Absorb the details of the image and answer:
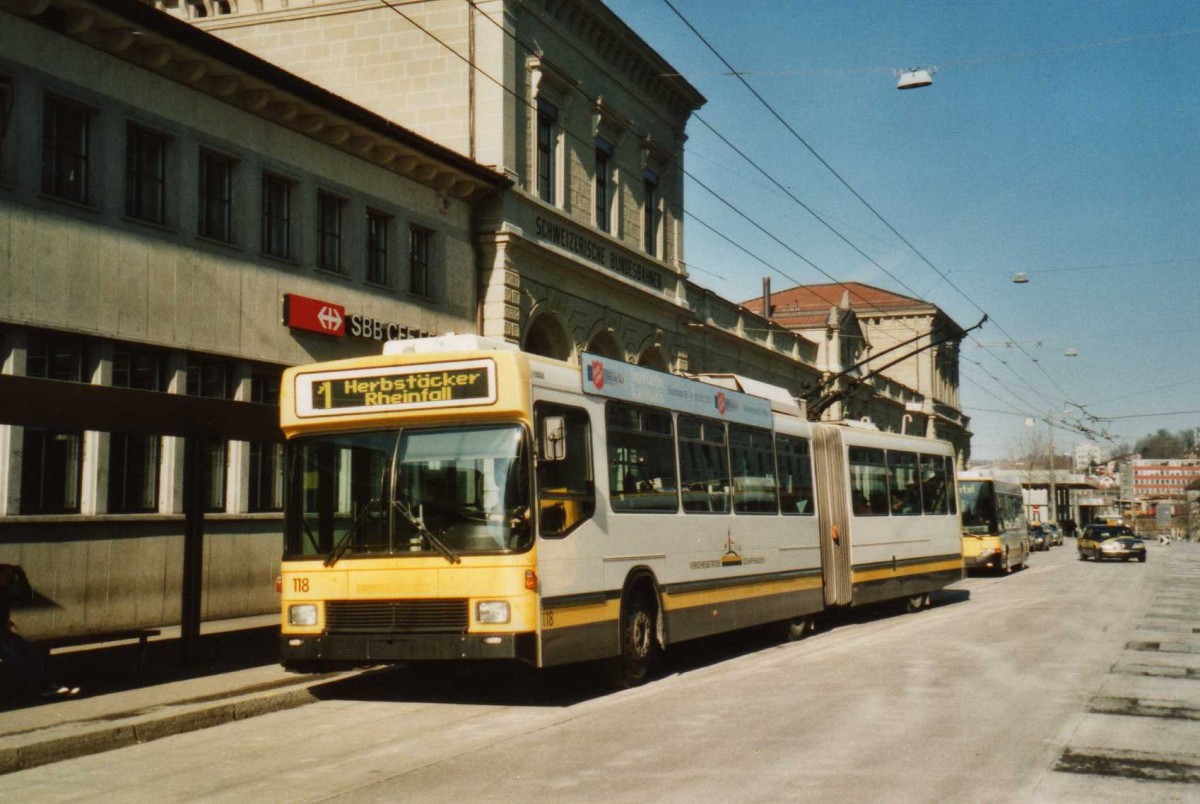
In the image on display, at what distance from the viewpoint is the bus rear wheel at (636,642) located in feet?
40.1

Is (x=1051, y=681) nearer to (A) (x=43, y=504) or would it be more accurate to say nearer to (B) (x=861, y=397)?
(A) (x=43, y=504)

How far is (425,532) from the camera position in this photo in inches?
421

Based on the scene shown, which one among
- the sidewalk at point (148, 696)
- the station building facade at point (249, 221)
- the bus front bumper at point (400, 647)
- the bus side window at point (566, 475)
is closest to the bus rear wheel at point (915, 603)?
the station building facade at point (249, 221)

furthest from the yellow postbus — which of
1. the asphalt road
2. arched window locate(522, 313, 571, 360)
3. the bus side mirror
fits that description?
the bus side mirror

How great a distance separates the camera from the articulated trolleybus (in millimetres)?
10570

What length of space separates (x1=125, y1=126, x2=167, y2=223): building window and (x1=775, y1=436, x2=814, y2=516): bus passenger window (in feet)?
29.7

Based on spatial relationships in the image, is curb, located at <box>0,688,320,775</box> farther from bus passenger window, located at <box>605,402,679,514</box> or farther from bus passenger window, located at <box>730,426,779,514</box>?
bus passenger window, located at <box>730,426,779,514</box>

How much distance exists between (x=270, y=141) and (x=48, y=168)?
4.39 meters

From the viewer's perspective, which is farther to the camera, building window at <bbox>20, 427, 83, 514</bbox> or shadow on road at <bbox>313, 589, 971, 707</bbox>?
building window at <bbox>20, 427, 83, 514</bbox>

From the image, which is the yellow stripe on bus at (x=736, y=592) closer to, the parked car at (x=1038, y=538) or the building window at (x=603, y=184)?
the building window at (x=603, y=184)

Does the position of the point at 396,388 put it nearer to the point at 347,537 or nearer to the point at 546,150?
the point at 347,537

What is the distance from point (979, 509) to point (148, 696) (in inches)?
1175

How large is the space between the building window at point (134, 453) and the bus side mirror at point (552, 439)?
7.87 metres

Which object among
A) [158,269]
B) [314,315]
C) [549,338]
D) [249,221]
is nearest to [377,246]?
[314,315]
